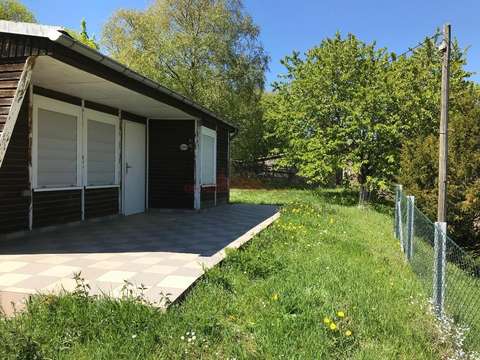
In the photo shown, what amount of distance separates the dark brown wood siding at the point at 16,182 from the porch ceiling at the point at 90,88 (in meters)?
0.63

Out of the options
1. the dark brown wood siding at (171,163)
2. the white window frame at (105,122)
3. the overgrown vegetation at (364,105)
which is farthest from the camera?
the overgrown vegetation at (364,105)

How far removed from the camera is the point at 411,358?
2.80m

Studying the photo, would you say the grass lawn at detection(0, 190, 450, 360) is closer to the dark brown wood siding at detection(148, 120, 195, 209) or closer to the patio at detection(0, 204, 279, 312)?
the patio at detection(0, 204, 279, 312)

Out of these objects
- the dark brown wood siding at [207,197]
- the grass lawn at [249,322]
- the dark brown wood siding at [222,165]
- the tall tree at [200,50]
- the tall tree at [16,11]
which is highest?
the tall tree at [16,11]

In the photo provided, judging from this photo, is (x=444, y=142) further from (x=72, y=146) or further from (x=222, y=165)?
(x=72, y=146)

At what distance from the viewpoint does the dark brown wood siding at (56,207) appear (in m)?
6.39

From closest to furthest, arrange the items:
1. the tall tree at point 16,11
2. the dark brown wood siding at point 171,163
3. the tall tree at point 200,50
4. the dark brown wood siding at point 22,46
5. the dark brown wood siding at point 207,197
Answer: the dark brown wood siding at point 22,46 → the dark brown wood siding at point 171,163 → the dark brown wood siding at point 207,197 → the tall tree at point 200,50 → the tall tree at point 16,11

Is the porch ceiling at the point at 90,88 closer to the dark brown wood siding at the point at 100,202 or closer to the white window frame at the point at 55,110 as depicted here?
the white window frame at the point at 55,110

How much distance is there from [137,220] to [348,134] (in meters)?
8.14

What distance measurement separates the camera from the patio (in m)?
3.77

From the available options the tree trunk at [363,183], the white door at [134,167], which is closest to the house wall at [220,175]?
the white door at [134,167]

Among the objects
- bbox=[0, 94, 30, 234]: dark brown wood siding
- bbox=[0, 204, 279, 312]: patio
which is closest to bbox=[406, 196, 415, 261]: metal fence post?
bbox=[0, 204, 279, 312]: patio

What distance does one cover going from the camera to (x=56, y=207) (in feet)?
22.3

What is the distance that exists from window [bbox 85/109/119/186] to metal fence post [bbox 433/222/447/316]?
6.08 metres
